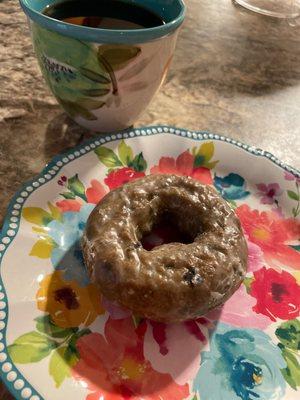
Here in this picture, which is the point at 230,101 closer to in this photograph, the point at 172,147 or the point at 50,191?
the point at 172,147

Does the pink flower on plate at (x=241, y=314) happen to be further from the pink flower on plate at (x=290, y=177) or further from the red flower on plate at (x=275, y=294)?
the pink flower on plate at (x=290, y=177)

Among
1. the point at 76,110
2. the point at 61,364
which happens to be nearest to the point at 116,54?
the point at 76,110

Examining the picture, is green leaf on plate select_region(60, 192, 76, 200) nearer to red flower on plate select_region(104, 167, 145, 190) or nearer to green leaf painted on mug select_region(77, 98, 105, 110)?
red flower on plate select_region(104, 167, 145, 190)

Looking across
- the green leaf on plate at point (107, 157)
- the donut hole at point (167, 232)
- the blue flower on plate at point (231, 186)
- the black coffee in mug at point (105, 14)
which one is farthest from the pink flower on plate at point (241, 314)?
the black coffee in mug at point (105, 14)

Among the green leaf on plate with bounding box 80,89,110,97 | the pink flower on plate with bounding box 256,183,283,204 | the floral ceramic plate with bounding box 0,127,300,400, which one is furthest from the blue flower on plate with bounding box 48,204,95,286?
the pink flower on plate with bounding box 256,183,283,204

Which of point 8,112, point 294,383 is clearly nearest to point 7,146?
point 8,112

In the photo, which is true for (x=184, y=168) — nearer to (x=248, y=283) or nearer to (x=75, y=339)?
(x=248, y=283)

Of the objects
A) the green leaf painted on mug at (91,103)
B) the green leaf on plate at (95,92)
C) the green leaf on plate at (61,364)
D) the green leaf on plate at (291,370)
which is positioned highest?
the green leaf on plate at (95,92)
